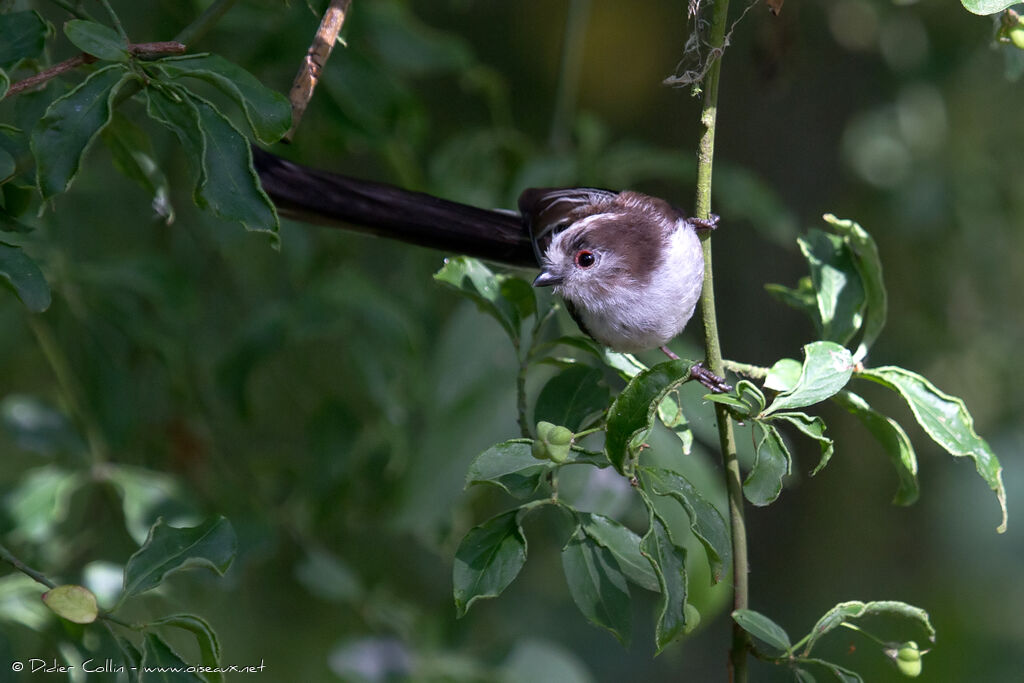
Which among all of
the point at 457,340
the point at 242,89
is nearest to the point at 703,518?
the point at 242,89

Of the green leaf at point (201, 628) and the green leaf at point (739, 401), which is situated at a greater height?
the green leaf at point (739, 401)

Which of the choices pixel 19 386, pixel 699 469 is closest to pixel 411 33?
pixel 699 469

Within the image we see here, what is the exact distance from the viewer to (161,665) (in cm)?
119

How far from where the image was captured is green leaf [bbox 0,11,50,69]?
1.14 metres

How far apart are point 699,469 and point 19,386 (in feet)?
6.68

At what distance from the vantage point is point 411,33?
2.19 metres

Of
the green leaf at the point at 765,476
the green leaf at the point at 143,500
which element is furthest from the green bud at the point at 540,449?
the green leaf at the point at 143,500

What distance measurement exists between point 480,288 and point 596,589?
0.46 metres

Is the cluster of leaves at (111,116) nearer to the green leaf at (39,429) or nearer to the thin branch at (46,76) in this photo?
the thin branch at (46,76)

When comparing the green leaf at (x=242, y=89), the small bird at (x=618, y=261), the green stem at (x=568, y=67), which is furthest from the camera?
the green stem at (x=568, y=67)

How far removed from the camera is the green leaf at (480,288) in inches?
54.3

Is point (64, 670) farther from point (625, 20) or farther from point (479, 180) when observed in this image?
point (625, 20)

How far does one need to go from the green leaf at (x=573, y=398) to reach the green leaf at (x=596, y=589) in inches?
6.8

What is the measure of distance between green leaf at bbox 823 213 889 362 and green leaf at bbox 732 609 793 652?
408 mm
